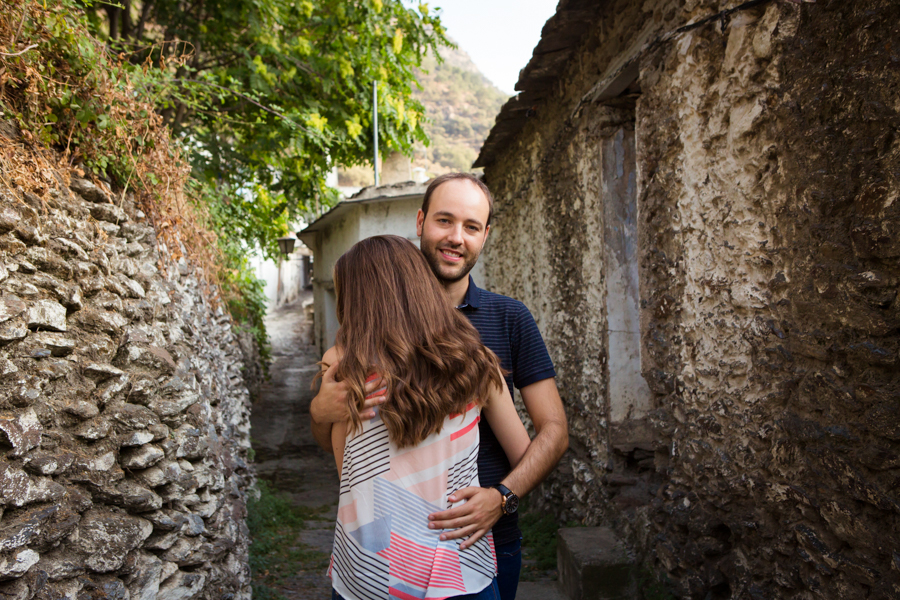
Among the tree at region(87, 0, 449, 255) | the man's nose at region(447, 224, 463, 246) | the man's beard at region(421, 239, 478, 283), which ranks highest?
the tree at region(87, 0, 449, 255)

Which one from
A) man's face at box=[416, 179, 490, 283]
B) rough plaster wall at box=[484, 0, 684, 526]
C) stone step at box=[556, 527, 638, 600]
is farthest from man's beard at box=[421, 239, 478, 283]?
stone step at box=[556, 527, 638, 600]

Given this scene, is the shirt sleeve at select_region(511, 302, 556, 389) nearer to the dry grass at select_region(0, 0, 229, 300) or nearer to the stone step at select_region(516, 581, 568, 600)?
the dry grass at select_region(0, 0, 229, 300)

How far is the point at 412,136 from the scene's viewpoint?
28.6ft

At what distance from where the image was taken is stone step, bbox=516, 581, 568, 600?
3354mm

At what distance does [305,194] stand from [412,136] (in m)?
1.82

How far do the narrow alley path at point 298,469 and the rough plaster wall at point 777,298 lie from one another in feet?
8.33

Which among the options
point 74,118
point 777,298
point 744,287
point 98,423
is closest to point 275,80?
point 74,118

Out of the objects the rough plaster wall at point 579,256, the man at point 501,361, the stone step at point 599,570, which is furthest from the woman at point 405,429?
the rough plaster wall at point 579,256

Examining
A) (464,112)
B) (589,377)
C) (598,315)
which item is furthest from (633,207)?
(464,112)

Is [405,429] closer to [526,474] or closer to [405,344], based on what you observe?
[405,344]

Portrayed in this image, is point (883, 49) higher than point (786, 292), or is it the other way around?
point (883, 49)

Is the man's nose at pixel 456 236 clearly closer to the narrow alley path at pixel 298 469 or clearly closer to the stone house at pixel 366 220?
the narrow alley path at pixel 298 469

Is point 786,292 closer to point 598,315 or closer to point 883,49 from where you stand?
point 883,49

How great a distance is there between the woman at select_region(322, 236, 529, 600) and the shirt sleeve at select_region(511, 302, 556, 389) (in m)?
0.20
